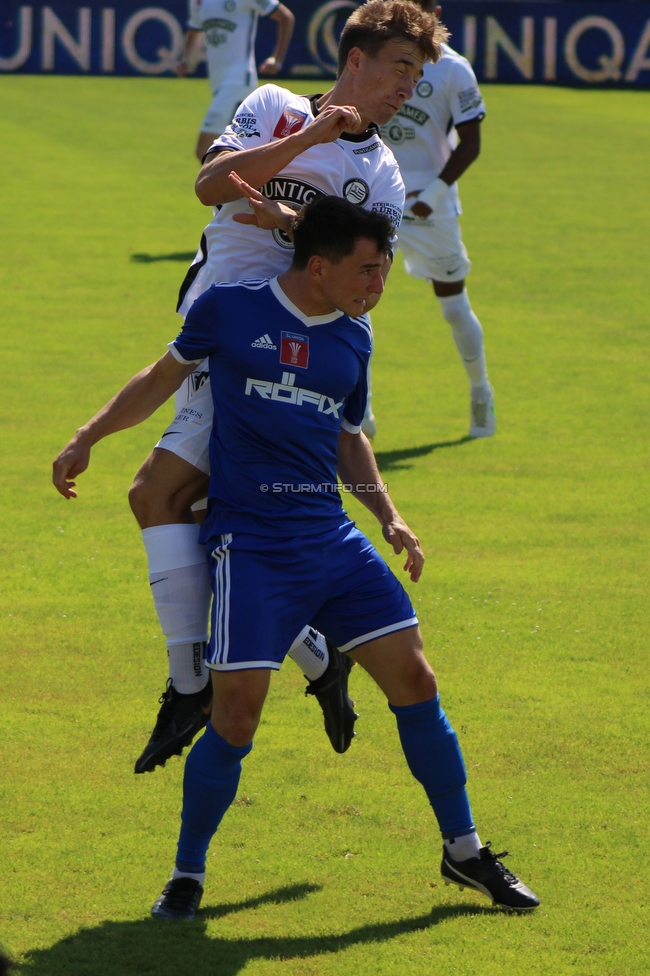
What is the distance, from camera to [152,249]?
1549cm

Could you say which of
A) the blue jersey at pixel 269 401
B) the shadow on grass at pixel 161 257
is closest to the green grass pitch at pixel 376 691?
the shadow on grass at pixel 161 257

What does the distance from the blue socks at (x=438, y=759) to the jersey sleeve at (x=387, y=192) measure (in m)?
1.67

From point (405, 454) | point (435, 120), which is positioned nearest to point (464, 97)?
point (435, 120)

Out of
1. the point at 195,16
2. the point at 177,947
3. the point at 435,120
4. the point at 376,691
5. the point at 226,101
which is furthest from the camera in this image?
the point at 195,16

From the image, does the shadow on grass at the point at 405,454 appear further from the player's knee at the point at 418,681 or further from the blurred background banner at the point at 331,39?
the blurred background banner at the point at 331,39

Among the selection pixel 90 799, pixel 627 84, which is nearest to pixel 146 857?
pixel 90 799

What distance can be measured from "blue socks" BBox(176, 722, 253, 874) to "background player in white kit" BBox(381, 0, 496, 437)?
5.98m

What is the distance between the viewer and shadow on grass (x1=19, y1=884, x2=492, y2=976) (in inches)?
149

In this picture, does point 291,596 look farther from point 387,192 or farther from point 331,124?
point 387,192

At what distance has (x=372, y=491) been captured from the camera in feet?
14.7

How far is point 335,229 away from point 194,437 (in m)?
0.88

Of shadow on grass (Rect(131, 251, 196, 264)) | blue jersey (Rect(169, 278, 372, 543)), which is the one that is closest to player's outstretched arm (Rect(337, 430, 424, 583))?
blue jersey (Rect(169, 278, 372, 543))

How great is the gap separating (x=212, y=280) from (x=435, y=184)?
4908 millimetres

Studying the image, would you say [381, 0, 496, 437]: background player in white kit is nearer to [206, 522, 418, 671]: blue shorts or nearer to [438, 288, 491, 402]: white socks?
[438, 288, 491, 402]: white socks
